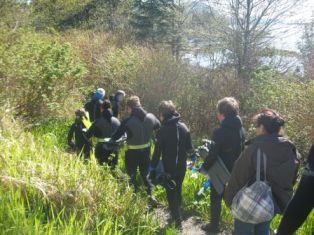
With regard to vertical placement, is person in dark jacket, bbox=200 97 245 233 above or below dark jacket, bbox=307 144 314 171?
below

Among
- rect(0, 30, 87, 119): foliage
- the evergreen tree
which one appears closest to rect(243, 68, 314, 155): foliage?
rect(0, 30, 87, 119): foliage

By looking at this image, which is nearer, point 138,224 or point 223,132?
point 138,224

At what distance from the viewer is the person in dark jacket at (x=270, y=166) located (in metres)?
3.94

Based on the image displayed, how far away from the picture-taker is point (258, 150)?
3885 millimetres

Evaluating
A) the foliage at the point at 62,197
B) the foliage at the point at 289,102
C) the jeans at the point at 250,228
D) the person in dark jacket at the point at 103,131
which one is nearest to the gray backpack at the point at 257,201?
the jeans at the point at 250,228

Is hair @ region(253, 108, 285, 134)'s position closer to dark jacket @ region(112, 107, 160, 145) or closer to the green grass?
the green grass

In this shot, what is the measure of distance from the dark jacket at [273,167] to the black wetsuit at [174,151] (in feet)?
6.15

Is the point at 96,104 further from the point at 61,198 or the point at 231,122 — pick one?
the point at 61,198

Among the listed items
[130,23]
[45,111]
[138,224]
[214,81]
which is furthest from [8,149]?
[130,23]

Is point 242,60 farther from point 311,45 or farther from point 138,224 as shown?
point 138,224

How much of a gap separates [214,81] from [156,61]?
8.10 ft

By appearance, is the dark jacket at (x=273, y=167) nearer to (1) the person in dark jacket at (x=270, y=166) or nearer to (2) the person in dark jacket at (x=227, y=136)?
(1) the person in dark jacket at (x=270, y=166)

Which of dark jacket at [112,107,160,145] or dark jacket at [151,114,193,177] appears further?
dark jacket at [112,107,160,145]

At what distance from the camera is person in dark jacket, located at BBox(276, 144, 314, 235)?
6.33 ft
